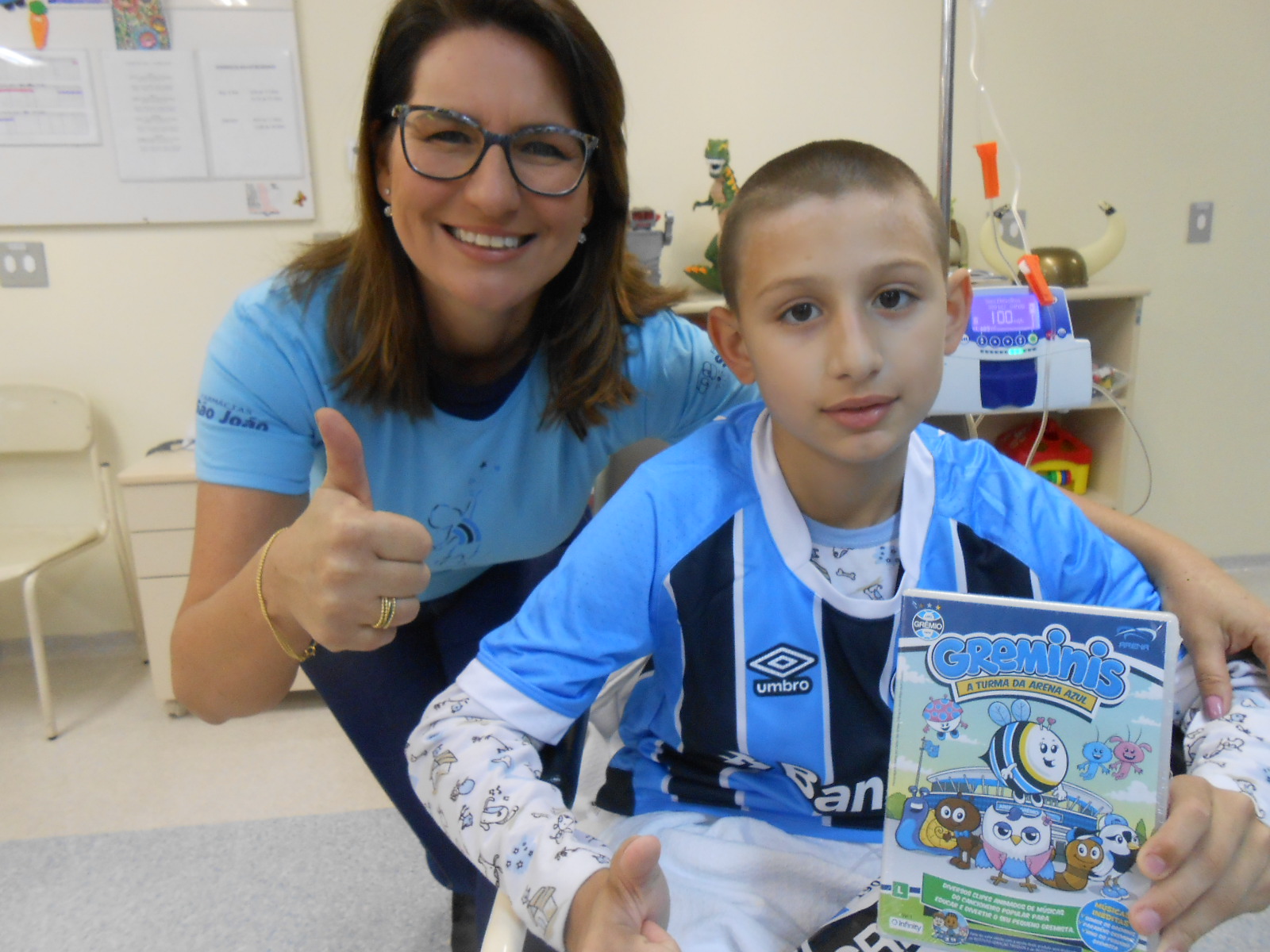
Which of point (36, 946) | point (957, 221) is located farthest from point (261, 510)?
point (957, 221)

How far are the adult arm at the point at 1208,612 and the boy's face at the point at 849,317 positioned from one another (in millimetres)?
306

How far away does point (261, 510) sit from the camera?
989mm

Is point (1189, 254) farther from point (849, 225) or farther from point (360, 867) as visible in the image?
point (360, 867)

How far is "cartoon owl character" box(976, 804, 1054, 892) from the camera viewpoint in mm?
604

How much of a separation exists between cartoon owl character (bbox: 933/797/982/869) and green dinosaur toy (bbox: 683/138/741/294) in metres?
1.80

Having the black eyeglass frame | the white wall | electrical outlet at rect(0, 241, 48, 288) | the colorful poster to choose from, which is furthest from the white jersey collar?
electrical outlet at rect(0, 241, 48, 288)

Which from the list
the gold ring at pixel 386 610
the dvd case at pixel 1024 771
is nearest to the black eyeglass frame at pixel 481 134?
the gold ring at pixel 386 610

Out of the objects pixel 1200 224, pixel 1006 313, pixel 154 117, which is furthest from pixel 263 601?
pixel 1200 224

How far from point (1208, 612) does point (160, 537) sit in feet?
7.15

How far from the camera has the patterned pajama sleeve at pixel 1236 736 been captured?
67 cm

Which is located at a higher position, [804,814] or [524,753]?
[524,753]

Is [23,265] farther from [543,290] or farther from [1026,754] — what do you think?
[1026,754]

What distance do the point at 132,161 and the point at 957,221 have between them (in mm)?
2332

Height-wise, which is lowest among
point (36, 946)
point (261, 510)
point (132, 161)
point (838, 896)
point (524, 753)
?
point (36, 946)
